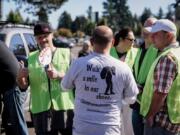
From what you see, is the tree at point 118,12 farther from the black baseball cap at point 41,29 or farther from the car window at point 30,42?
the black baseball cap at point 41,29

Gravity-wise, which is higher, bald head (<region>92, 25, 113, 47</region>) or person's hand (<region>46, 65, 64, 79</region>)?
bald head (<region>92, 25, 113, 47</region>)

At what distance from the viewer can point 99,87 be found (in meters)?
5.01

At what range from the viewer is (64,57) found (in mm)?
6188

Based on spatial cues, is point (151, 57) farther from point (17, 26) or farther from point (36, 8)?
point (36, 8)

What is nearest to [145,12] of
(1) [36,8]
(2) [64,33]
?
(2) [64,33]

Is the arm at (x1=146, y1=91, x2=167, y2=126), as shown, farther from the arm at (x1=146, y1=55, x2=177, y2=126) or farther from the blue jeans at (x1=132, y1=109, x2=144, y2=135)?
the blue jeans at (x1=132, y1=109, x2=144, y2=135)

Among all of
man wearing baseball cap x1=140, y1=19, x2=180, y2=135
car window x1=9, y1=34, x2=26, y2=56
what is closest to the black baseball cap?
man wearing baseball cap x1=140, y1=19, x2=180, y2=135

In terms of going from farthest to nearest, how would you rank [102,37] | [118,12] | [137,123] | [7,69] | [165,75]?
[118,12] < [137,123] < [165,75] < [102,37] < [7,69]

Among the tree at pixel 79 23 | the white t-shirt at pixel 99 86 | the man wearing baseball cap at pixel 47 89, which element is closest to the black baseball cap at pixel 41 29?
the man wearing baseball cap at pixel 47 89

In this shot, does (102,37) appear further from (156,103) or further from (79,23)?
(79,23)

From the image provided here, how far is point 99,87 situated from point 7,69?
1296mm

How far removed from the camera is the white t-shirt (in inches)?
197

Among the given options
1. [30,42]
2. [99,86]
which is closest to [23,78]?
[99,86]

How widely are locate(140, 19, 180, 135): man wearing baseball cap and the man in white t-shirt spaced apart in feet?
1.00
